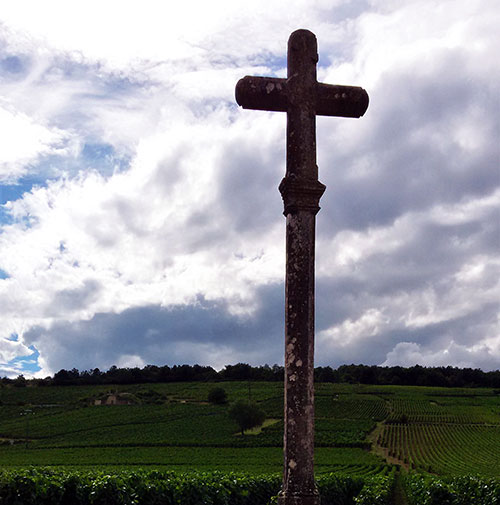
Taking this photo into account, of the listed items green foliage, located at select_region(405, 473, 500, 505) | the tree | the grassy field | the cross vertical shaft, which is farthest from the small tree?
the cross vertical shaft

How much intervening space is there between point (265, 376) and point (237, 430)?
59948 mm

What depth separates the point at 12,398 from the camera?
12644 centimetres

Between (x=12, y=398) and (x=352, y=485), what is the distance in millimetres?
116749

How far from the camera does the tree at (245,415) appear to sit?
8025cm

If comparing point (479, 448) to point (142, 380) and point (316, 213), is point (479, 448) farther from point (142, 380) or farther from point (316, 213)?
point (142, 380)

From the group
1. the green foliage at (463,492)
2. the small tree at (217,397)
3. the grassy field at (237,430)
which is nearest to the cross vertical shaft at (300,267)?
the green foliage at (463,492)

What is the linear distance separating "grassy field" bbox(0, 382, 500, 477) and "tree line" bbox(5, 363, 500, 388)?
701cm

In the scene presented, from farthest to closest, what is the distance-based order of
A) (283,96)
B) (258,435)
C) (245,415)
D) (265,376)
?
(265,376)
(245,415)
(258,435)
(283,96)

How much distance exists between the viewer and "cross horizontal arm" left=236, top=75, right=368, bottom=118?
6633 millimetres

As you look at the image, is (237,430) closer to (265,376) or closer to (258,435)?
(258,435)

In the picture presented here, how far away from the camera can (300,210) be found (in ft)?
20.8

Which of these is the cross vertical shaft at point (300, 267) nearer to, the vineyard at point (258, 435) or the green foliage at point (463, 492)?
the vineyard at point (258, 435)

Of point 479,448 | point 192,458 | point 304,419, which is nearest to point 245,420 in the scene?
point 192,458

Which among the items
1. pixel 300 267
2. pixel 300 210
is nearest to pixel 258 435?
pixel 300 267
